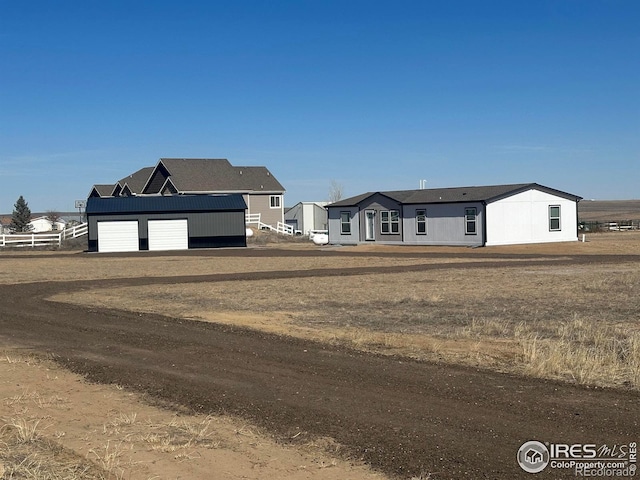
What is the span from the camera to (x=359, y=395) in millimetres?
9992

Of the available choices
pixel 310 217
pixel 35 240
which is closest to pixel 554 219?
pixel 35 240

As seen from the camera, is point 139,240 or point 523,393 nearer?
point 523,393

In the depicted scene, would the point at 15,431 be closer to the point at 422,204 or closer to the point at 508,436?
the point at 508,436

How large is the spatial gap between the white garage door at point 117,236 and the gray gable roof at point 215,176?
13513 millimetres

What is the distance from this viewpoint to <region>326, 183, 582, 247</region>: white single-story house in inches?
1939

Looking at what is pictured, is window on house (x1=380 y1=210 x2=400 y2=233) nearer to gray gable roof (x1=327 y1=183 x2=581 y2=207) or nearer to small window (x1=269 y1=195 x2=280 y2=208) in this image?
gray gable roof (x1=327 y1=183 x2=581 y2=207)

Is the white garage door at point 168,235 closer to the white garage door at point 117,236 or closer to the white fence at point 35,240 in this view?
the white garage door at point 117,236

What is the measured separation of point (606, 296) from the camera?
21422 mm

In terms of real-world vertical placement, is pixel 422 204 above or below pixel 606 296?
above

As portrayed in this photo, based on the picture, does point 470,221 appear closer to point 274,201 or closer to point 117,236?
point 117,236

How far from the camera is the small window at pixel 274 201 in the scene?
79.9 meters

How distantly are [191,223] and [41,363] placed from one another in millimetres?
48277

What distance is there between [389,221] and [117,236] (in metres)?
20.5

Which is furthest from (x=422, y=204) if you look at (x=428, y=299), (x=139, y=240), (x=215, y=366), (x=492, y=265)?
(x=215, y=366)
